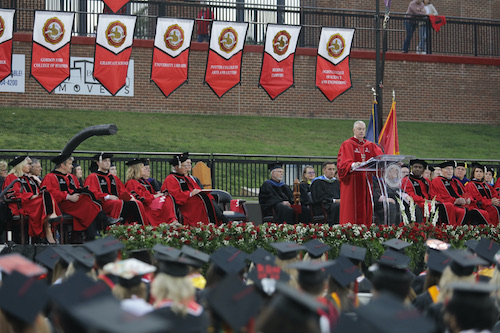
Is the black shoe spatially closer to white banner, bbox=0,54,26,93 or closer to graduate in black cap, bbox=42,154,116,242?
graduate in black cap, bbox=42,154,116,242

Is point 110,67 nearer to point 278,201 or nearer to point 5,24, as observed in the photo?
point 5,24

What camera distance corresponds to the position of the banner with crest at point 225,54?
14508mm

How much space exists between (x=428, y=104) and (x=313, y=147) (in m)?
5.91

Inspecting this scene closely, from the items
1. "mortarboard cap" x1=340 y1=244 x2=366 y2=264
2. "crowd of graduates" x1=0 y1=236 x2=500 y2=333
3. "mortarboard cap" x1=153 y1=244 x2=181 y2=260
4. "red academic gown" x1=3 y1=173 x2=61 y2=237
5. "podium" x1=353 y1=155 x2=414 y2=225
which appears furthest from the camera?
"red academic gown" x1=3 y1=173 x2=61 y2=237

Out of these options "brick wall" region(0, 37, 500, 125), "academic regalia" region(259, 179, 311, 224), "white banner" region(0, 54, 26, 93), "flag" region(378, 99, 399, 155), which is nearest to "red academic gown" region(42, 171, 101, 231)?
"academic regalia" region(259, 179, 311, 224)

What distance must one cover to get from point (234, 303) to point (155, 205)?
8404mm

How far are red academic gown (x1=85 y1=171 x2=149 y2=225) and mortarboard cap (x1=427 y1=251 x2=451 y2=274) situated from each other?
6492 millimetres

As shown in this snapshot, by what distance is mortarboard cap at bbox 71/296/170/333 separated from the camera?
2.57 m

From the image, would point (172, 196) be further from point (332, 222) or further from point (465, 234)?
point (465, 234)

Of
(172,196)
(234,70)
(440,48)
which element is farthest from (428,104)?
(172,196)

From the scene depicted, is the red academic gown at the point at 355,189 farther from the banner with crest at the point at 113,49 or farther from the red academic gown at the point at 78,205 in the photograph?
the banner with crest at the point at 113,49

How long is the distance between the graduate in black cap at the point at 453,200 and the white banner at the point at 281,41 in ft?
13.1

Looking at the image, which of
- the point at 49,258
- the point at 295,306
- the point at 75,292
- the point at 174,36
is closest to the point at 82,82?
the point at 174,36

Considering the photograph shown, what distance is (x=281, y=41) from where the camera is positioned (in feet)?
48.8
